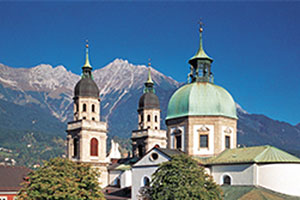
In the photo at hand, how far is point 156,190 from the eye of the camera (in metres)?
48.0

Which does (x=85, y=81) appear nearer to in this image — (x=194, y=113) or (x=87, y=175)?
(x=194, y=113)

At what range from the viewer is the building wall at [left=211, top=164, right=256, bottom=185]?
55.2 metres

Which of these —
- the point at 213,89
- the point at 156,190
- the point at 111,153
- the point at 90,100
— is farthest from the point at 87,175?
the point at 111,153

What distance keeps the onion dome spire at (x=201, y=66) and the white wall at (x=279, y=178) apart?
18233 millimetres

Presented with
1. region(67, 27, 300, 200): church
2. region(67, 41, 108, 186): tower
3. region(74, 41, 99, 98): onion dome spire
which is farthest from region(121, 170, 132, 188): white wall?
region(74, 41, 99, 98): onion dome spire

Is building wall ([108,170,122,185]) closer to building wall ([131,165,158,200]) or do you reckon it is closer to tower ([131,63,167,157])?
tower ([131,63,167,157])

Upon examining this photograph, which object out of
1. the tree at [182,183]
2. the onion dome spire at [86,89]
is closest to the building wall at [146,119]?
the onion dome spire at [86,89]

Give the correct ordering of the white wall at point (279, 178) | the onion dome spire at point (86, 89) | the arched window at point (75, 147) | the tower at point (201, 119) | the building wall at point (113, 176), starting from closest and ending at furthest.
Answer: the white wall at point (279, 178)
the tower at point (201, 119)
the arched window at point (75, 147)
the building wall at point (113, 176)
the onion dome spire at point (86, 89)

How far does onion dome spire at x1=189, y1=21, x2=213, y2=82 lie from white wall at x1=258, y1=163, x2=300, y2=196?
18.2 metres

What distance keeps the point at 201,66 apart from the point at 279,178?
72.0ft

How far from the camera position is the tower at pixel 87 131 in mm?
87256

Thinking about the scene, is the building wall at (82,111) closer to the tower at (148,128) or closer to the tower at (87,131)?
the tower at (87,131)

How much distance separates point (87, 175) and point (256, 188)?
2033cm

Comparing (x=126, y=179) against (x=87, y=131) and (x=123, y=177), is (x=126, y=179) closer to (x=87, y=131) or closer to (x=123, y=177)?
(x=123, y=177)
